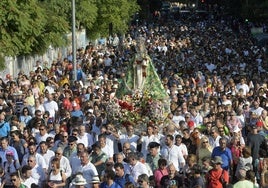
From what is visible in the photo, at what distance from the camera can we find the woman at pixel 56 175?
48.5 feet

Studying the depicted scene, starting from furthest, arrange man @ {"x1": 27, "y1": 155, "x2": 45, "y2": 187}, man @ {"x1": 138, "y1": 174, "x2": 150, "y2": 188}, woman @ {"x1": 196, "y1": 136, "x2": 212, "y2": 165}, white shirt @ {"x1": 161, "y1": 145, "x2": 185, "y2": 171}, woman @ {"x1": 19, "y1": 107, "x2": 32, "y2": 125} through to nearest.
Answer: woman @ {"x1": 19, "y1": 107, "x2": 32, "y2": 125} → woman @ {"x1": 196, "y1": 136, "x2": 212, "y2": 165} → white shirt @ {"x1": 161, "y1": 145, "x2": 185, "y2": 171} → man @ {"x1": 27, "y1": 155, "x2": 45, "y2": 187} → man @ {"x1": 138, "y1": 174, "x2": 150, "y2": 188}

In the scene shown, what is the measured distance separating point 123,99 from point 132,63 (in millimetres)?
2491

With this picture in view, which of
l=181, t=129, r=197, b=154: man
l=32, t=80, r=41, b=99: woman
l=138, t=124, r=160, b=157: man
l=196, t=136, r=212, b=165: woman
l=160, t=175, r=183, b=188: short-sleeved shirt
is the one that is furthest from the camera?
l=32, t=80, r=41, b=99: woman

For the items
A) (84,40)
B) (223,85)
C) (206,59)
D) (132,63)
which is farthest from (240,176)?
(84,40)

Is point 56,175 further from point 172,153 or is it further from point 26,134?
point 26,134

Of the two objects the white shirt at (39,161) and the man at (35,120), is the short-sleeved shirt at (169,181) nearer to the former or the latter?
the white shirt at (39,161)

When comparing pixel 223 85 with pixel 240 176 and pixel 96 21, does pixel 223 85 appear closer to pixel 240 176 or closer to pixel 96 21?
pixel 240 176

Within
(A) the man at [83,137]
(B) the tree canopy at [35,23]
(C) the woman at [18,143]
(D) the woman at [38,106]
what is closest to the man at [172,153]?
(A) the man at [83,137]

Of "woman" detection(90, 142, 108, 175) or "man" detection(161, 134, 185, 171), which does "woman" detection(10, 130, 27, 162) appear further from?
"man" detection(161, 134, 185, 171)

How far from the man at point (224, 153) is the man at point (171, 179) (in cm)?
170

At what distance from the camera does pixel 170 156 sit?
16219mm

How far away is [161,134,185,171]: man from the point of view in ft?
53.0

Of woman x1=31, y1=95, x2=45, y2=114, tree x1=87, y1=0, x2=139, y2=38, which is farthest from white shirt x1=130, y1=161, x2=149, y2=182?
tree x1=87, y1=0, x2=139, y2=38

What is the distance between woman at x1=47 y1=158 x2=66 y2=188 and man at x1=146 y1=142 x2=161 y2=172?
166 cm
